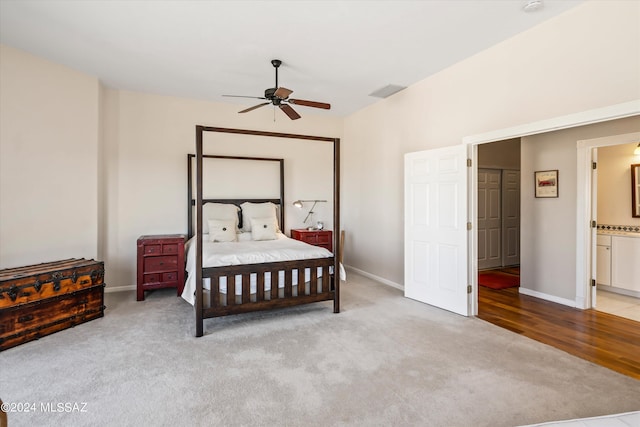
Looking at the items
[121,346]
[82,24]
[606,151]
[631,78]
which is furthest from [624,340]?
[82,24]

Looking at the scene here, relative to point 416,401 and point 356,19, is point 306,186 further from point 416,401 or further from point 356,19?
point 416,401

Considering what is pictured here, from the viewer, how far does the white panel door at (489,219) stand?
647cm

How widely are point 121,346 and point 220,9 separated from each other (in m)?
3.17

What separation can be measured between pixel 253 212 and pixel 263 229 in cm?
47

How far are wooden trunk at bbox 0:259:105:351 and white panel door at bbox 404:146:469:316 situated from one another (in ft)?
12.9

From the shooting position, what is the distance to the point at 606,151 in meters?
4.97

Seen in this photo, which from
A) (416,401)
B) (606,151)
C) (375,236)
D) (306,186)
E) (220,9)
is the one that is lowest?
(416,401)

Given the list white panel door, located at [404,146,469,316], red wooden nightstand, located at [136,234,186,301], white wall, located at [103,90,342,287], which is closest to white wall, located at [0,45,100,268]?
white wall, located at [103,90,342,287]

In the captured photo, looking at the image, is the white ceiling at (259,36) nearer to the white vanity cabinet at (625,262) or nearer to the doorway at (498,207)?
the doorway at (498,207)

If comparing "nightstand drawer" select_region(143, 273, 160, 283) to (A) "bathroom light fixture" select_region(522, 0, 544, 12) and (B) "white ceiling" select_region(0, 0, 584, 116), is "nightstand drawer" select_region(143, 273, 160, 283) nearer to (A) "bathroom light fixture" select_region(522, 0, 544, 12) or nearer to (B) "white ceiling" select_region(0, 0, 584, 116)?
(B) "white ceiling" select_region(0, 0, 584, 116)

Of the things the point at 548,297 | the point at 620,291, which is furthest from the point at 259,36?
the point at 620,291

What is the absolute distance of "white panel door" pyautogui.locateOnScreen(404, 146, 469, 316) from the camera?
388 cm

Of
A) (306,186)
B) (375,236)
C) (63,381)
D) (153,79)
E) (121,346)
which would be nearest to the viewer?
(63,381)

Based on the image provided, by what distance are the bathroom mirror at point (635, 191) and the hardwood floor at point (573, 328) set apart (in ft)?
6.20
